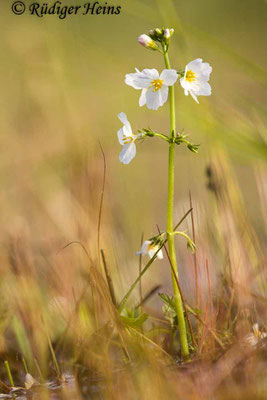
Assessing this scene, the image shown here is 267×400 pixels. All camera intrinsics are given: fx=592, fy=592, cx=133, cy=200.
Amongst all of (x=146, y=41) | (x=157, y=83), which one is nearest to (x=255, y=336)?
(x=157, y=83)

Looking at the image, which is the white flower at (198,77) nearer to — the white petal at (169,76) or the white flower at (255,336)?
the white petal at (169,76)

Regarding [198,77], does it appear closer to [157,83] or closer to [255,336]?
[157,83]

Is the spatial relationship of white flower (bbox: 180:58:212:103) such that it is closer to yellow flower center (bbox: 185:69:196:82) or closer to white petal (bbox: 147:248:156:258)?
yellow flower center (bbox: 185:69:196:82)

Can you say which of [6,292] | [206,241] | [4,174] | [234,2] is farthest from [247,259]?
[234,2]

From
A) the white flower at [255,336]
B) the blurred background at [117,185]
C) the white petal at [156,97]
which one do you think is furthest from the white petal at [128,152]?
the white flower at [255,336]

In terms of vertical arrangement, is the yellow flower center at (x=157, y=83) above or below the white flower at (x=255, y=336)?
above
